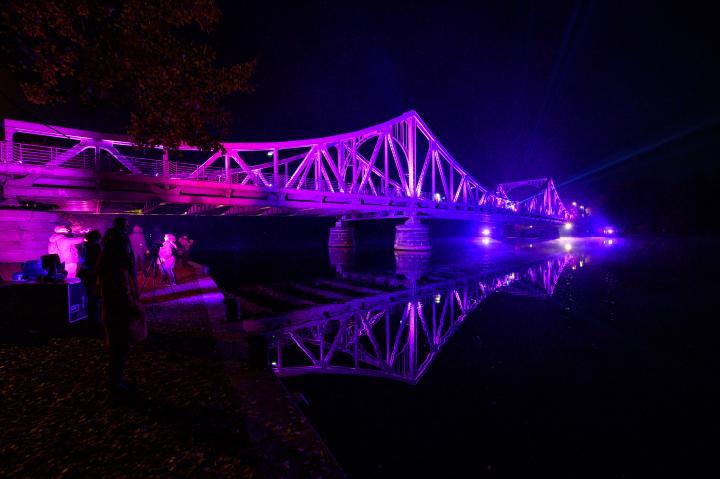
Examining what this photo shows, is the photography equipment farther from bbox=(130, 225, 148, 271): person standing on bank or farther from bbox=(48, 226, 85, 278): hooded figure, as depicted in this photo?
bbox=(130, 225, 148, 271): person standing on bank

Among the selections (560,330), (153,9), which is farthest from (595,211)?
(153,9)

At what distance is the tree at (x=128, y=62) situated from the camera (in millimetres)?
6305

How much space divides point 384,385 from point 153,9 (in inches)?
362

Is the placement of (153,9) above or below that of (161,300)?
above

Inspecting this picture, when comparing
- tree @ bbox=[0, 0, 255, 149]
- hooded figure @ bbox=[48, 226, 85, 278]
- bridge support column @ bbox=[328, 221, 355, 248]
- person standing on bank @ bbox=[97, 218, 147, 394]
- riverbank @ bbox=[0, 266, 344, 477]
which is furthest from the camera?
bridge support column @ bbox=[328, 221, 355, 248]

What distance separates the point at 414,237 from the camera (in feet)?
140

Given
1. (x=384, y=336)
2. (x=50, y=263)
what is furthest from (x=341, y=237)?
(x=50, y=263)

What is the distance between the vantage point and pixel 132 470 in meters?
2.68

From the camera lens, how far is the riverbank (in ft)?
9.00

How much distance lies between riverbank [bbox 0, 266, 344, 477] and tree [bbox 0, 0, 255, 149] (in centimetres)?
532

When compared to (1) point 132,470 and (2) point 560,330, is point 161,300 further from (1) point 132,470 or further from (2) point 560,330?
(2) point 560,330

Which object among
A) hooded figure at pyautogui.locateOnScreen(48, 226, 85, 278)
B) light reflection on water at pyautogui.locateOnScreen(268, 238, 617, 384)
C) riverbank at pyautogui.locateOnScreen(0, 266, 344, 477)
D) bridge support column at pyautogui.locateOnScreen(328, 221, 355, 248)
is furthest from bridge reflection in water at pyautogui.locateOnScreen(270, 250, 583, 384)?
bridge support column at pyautogui.locateOnScreen(328, 221, 355, 248)

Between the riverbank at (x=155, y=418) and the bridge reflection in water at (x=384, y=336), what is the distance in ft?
6.10

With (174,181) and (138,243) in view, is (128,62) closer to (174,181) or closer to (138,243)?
(138,243)
